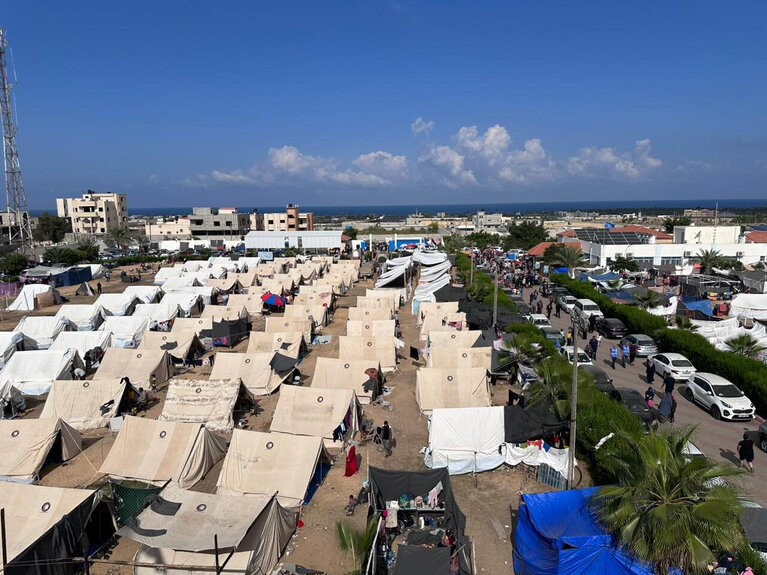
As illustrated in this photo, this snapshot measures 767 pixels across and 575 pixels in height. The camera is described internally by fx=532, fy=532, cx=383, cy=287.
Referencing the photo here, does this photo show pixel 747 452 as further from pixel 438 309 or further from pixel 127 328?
pixel 127 328

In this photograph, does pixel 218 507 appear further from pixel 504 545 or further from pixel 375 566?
pixel 504 545

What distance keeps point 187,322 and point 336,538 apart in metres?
20.2

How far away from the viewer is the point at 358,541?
36.2ft

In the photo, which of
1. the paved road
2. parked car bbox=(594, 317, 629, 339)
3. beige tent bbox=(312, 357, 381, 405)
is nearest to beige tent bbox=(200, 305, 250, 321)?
beige tent bbox=(312, 357, 381, 405)

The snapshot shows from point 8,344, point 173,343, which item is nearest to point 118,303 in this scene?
point 8,344

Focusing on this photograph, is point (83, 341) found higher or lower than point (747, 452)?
higher

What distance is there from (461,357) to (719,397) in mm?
9173

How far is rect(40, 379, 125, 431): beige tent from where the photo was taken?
18578 millimetres

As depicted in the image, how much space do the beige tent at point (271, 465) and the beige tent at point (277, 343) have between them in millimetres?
10697

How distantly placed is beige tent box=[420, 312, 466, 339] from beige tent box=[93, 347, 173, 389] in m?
12.7

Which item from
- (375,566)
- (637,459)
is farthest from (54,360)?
(637,459)

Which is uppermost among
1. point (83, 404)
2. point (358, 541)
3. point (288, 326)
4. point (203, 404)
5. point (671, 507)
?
point (671, 507)

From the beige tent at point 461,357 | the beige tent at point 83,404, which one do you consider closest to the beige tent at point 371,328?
the beige tent at point 461,357

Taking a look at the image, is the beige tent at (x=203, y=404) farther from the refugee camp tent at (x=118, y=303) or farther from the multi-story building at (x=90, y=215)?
the multi-story building at (x=90, y=215)
